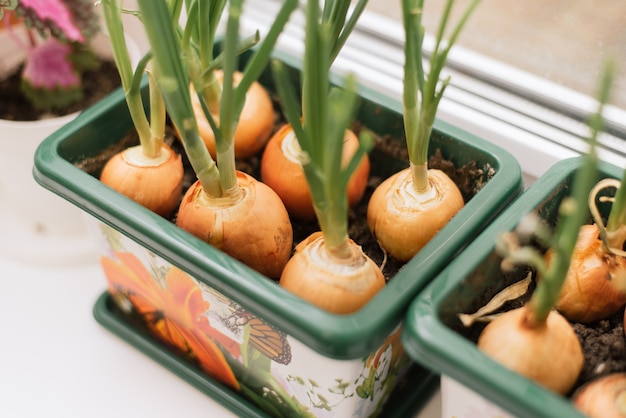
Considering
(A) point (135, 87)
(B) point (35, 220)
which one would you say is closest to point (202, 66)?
(A) point (135, 87)

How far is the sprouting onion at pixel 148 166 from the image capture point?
502mm

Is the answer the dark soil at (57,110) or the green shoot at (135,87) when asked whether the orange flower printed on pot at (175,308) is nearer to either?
the green shoot at (135,87)

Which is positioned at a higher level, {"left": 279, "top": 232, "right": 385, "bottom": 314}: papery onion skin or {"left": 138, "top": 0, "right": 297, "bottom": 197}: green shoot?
{"left": 138, "top": 0, "right": 297, "bottom": 197}: green shoot

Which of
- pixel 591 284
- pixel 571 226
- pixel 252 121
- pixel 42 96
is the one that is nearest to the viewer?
pixel 571 226

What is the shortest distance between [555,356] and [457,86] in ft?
1.16

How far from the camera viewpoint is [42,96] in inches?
27.0

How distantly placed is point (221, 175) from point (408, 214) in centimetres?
13

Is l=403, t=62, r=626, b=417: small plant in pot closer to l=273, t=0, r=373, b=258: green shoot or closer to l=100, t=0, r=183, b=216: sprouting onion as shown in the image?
l=273, t=0, r=373, b=258: green shoot

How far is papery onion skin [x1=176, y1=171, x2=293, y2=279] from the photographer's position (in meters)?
0.46

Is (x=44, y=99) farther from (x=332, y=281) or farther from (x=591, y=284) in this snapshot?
(x=591, y=284)

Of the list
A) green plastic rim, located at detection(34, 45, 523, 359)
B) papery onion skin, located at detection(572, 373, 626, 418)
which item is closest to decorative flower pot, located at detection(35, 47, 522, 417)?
green plastic rim, located at detection(34, 45, 523, 359)

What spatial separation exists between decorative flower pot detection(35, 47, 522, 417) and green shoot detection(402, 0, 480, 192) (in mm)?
48

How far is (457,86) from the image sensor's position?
687 millimetres

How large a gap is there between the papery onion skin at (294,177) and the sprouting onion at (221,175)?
0.15 feet
